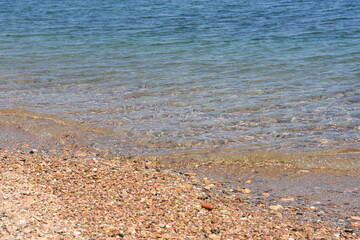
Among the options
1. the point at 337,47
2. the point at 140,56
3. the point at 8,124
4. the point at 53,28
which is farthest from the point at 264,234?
the point at 53,28

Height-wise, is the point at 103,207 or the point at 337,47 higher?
the point at 103,207

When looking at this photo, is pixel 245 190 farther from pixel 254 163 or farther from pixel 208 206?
pixel 254 163

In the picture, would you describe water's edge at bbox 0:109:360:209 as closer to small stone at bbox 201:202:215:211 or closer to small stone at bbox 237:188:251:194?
small stone at bbox 237:188:251:194

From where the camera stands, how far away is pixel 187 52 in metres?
15.0

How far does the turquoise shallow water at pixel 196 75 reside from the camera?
831cm

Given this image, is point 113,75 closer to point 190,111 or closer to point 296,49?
point 190,111

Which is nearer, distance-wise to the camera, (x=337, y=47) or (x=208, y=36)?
(x=337, y=47)

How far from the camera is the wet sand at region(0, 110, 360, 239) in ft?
16.3

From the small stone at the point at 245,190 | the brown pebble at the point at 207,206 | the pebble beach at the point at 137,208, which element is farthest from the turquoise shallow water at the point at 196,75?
the brown pebble at the point at 207,206

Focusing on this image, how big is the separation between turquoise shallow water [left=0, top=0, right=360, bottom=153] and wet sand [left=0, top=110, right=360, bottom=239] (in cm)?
58

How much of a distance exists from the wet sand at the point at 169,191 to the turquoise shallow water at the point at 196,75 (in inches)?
23.0

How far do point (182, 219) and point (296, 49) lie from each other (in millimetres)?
10790

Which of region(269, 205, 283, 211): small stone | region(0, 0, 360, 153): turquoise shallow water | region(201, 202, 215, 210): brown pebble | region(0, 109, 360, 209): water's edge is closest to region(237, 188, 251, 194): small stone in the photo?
region(0, 109, 360, 209): water's edge

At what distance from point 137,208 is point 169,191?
0.63 meters
